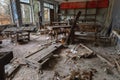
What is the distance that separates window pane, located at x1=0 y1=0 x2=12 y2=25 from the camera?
6270 millimetres

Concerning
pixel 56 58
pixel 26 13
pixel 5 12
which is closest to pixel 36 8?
pixel 26 13

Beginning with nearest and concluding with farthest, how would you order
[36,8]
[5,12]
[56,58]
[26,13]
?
[56,58] → [5,12] → [26,13] → [36,8]

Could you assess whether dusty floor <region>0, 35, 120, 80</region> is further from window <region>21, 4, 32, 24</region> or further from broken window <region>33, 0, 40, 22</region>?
broken window <region>33, 0, 40, 22</region>

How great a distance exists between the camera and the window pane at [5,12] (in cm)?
627

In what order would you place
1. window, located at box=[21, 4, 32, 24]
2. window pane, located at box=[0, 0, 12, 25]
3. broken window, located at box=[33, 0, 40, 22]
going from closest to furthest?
window pane, located at box=[0, 0, 12, 25] → window, located at box=[21, 4, 32, 24] → broken window, located at box=[33, 0, 40, 22]

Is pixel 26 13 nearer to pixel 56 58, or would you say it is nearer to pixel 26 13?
pixel 26 13

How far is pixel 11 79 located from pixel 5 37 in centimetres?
428

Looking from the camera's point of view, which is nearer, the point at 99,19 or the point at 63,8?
the point at 99,19

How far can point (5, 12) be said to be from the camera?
21.3 ft

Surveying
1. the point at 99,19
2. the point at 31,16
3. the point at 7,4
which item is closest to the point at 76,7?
the point at 99,19

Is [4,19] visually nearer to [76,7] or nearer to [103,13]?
[76,7]

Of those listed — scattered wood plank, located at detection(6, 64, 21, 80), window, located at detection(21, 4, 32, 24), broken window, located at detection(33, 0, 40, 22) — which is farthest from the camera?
broken window, located at detection(33, 0, 40, 22)

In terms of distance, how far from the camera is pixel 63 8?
39.0 feet

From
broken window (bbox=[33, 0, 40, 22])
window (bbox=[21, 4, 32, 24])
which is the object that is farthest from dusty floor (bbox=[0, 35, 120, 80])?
broken window (bbox=[33, 0, 40, 22])
